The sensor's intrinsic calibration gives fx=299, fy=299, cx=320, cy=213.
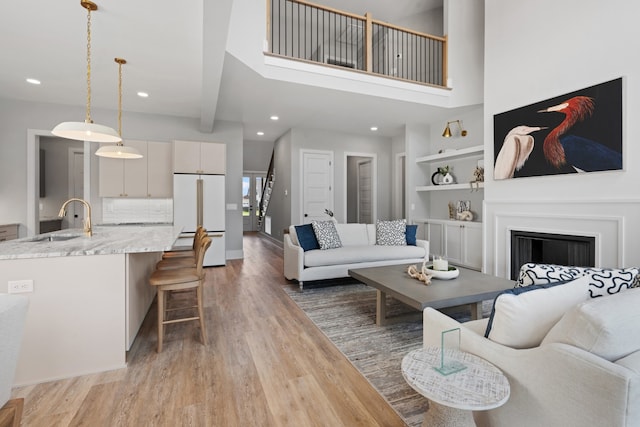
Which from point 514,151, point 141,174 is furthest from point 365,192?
point 141,174

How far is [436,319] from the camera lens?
1.54 m

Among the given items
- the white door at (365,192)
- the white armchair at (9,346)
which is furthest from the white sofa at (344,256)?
the white armchair at (9,346)

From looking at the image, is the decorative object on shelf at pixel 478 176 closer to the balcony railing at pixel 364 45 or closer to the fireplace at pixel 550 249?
the fireplace at pixel 550 249

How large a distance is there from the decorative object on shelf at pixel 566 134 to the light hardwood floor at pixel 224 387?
3.32 metres

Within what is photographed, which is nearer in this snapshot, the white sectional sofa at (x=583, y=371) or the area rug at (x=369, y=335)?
the white sectional sofa at (x=583, y=371)

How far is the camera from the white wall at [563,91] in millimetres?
2934

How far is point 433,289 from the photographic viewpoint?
260 centimetres

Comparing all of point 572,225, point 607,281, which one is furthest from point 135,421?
point 572,225

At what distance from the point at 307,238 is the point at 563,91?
358 cm

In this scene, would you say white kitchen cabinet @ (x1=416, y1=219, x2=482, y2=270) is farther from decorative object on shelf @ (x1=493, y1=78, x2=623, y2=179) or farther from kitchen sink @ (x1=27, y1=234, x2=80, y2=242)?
kitchen sink @ (x1=27, y1=234, x2=80, y2=242)

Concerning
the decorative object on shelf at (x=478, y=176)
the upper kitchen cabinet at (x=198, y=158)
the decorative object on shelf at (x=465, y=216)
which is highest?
the upper kitchen cabinet at (x=198, y=158)

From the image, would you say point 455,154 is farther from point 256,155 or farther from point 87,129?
point 256,155

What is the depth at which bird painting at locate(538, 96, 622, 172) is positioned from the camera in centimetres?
309

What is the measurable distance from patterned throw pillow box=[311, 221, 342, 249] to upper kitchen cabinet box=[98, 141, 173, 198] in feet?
9.60
